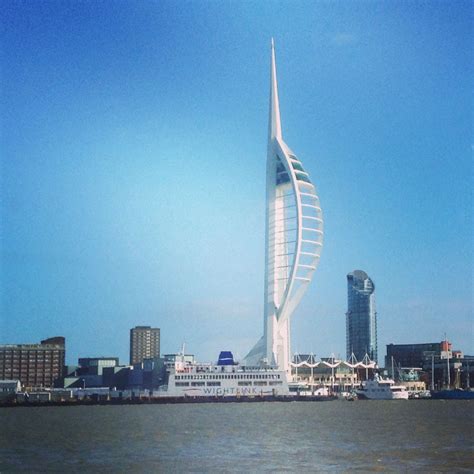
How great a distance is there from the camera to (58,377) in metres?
149

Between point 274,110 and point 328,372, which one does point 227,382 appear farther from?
point 328,372

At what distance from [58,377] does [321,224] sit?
Answer: 7438 cm

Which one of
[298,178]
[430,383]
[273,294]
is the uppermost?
[298,178]

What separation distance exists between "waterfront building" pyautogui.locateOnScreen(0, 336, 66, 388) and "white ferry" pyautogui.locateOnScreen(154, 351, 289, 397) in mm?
54202

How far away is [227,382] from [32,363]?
6121 centimetres

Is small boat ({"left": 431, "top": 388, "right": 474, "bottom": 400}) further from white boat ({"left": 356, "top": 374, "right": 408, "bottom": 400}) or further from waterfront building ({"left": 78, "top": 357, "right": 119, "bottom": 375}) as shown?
waterfront building ({"left": 78, "top": 357, "right": 119, "bottom": 375})

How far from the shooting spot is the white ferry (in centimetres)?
9712

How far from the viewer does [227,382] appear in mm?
97625

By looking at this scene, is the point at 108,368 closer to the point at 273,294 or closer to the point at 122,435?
the point at 273,294

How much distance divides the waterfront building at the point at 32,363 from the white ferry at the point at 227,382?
→ 54.2 m

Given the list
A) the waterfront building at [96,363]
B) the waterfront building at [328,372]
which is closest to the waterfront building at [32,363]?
the waterfront building at [96,363]

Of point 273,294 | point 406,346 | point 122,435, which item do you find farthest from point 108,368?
point 122,435

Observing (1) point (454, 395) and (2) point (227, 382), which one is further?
(1) point (454, 395)

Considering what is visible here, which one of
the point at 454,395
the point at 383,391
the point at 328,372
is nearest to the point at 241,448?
the point at 383,391
